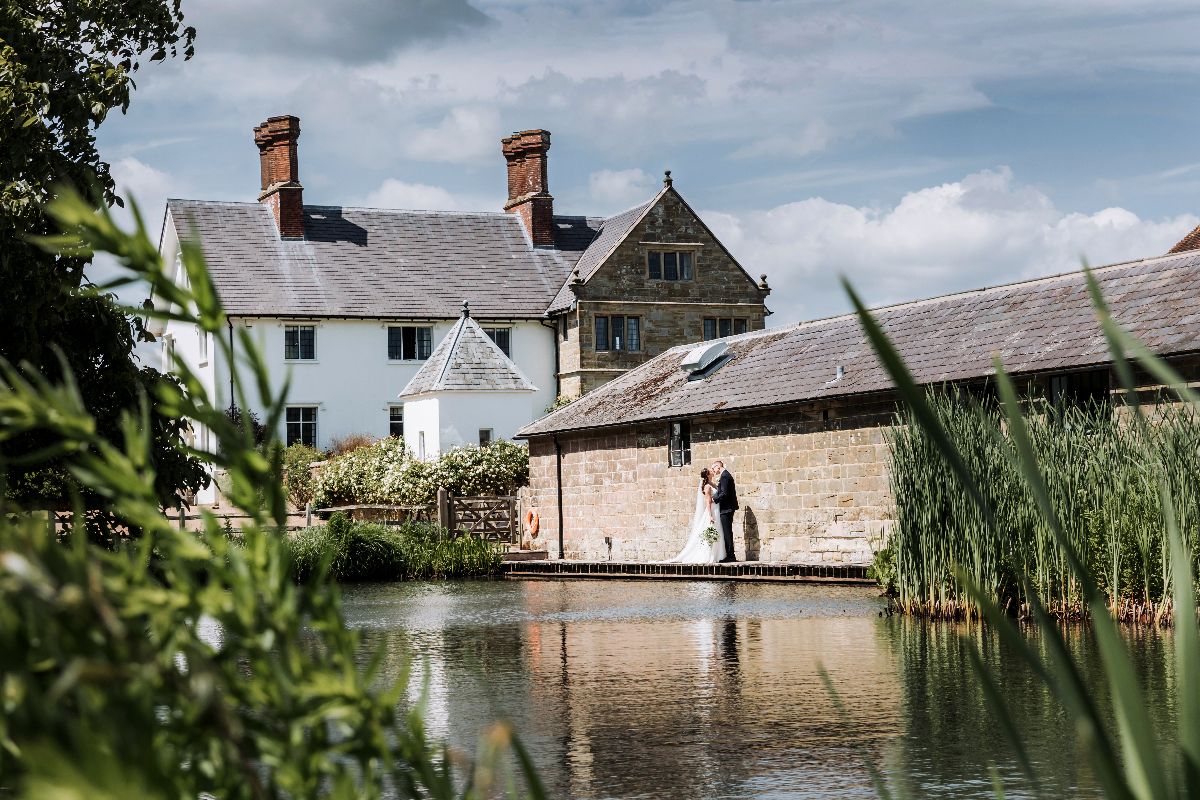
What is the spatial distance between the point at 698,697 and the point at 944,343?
1319 cm

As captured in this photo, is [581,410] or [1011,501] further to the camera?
[581,410]

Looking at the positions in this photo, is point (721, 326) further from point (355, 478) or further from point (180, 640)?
point (180, 640)

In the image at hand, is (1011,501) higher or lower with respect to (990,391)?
lower

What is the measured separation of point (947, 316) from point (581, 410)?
8998 mm

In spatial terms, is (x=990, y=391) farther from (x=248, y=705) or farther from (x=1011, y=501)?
(x=248, y=705)

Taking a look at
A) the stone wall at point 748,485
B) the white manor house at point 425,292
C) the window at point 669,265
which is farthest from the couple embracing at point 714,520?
the window at point 669,265

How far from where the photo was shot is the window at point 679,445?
1069 inches

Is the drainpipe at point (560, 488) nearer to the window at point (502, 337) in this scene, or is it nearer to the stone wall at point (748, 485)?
the stone wall at point (748, 485)

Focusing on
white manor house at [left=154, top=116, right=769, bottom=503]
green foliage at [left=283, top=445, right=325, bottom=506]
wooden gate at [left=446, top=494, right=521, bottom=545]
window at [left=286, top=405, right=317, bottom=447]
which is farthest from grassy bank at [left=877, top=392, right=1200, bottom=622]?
window at [left=286, top=405, right=317, bottom=447]

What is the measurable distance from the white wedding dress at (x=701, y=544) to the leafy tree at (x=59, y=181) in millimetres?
14926

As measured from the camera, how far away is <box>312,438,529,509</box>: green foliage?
3700 cm

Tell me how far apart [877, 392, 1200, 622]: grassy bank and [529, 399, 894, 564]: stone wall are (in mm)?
6074

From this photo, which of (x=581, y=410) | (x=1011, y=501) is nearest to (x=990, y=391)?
(x=1011, y=501)

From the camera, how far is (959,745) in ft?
27.5
